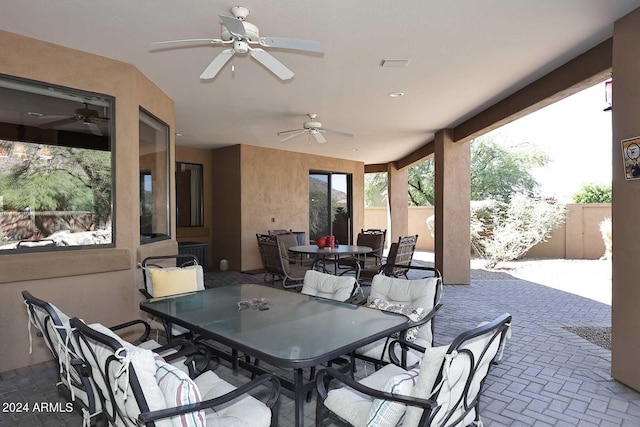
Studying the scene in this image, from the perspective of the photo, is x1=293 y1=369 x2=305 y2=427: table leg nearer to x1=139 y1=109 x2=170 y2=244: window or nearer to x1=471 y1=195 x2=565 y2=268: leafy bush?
x1=139 y1=109 x2=170 y2=244: window

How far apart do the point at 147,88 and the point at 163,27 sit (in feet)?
4.72

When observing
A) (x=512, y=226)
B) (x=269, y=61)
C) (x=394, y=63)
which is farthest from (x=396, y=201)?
(x=269, y=61)

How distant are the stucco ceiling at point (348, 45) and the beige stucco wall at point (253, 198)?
253cm

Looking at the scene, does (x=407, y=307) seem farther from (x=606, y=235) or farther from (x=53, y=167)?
(x=606, y=235)

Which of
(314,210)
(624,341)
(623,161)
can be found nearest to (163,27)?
(623,161)

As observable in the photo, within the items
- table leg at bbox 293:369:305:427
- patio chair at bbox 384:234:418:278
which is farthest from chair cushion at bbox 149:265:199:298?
patio chair at bbox 384:234:418:278

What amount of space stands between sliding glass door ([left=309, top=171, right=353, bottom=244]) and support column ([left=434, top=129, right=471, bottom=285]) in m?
3.80

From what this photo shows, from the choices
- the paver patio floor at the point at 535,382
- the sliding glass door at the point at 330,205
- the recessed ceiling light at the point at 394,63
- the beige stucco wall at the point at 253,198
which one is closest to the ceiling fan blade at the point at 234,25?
the recessed ceiling light at the point at 394,63

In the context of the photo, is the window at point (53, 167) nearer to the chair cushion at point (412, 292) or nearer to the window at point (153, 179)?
the window at point (153, 179)

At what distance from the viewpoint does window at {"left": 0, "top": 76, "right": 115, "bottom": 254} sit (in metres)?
3.25

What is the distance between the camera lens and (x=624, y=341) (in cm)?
287

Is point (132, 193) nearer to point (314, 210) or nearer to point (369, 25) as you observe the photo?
point (369, 25)

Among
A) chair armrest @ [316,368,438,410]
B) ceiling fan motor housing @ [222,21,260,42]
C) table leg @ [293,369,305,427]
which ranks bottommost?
table leg @ [293,369,305,427]

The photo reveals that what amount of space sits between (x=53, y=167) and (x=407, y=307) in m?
3.52
